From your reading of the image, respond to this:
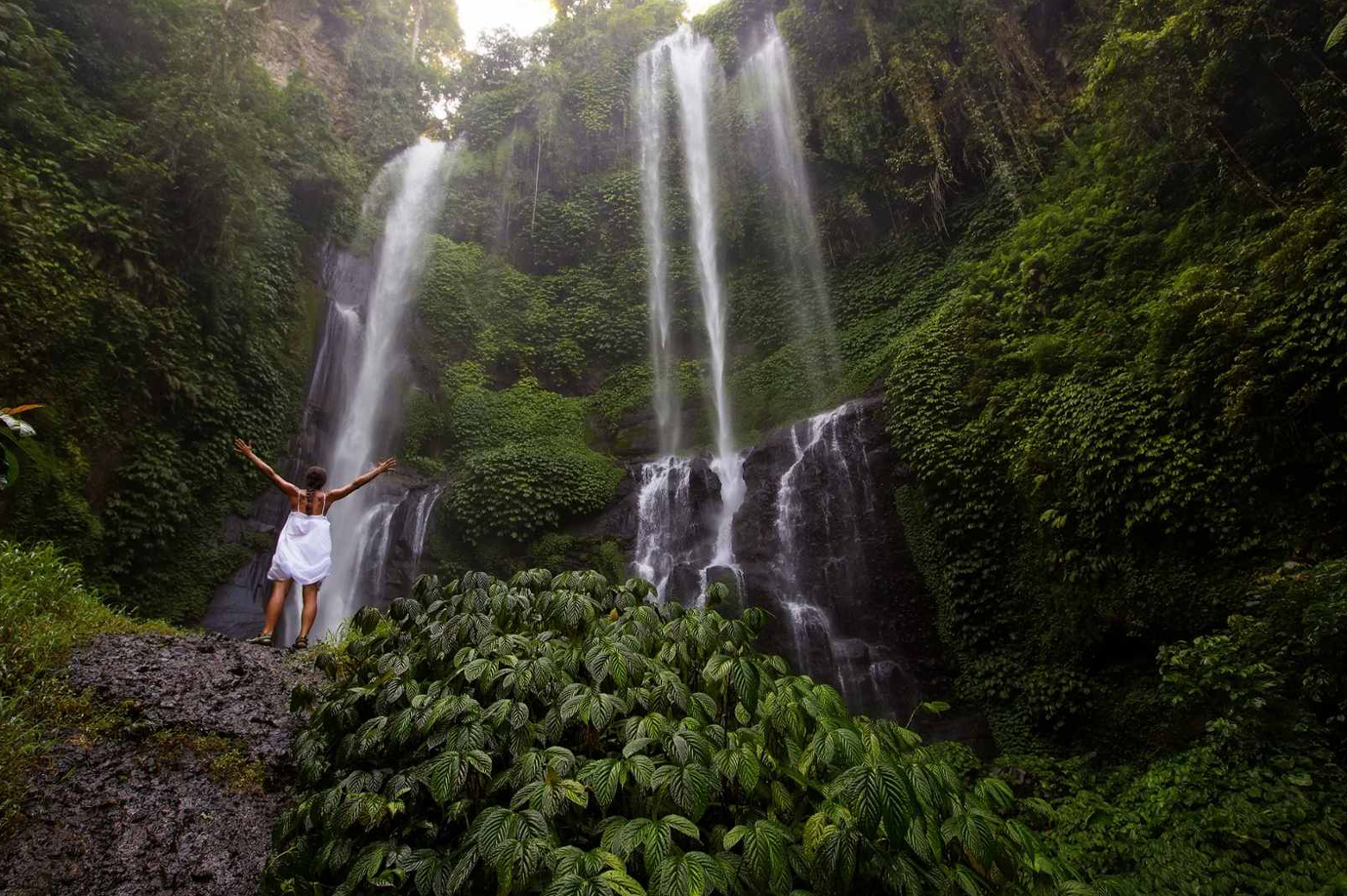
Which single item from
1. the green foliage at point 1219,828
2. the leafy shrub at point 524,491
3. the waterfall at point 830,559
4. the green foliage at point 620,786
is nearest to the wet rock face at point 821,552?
the waterfall at point 830,559

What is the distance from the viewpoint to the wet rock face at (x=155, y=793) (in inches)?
108

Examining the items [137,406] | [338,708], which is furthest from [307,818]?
[137,406]

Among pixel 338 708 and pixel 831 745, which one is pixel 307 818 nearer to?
pixel 338 708

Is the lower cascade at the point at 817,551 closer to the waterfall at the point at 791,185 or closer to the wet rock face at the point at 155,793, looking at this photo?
the waterfall at the point at 791,185

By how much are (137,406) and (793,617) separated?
10324 mm

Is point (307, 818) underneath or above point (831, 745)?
underneath

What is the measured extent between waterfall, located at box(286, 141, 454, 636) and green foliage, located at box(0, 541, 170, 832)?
5.12 meters

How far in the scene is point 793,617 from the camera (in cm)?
888

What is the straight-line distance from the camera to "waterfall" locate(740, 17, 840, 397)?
14727 mm

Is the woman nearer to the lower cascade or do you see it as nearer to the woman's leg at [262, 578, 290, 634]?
the woman's leg at [262, 578, 290, 634]

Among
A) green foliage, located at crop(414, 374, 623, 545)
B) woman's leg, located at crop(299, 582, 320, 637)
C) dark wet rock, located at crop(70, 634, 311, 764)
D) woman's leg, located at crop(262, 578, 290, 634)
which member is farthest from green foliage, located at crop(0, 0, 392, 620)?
dark wet rock, located at crop(70, 634, 311, 764)

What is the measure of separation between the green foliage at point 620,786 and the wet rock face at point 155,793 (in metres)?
0.65

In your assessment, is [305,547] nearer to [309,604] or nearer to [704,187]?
[309,604]

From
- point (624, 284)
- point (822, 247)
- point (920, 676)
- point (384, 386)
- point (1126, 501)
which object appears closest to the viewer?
point (1126, 501)
